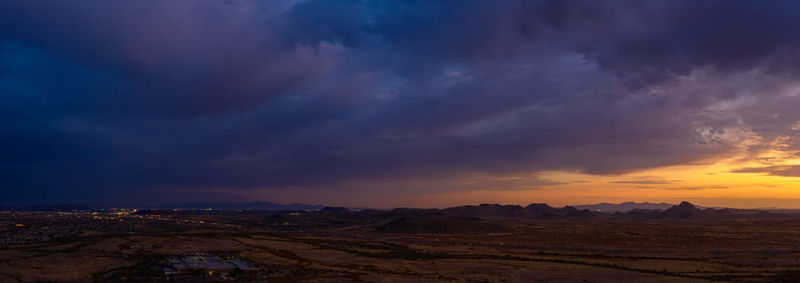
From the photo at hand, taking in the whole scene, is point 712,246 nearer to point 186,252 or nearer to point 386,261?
point 386,261

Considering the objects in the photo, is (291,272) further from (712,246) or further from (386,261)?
(712,246)

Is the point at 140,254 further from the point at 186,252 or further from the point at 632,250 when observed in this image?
the point at 632,250

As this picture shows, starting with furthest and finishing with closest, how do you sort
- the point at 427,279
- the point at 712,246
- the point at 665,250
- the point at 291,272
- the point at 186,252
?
1. the point at 712,246
2. the point at 665,250
3. the point at 186,252
4. the point at 291,272
5. the point at 427,279

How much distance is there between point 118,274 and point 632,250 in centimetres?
7242

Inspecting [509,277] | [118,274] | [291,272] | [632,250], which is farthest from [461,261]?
[118,274]

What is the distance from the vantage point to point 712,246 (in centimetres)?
8438

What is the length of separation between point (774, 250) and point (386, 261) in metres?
60.0

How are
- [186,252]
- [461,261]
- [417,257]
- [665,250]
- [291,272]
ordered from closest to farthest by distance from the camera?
[291,272]
[461,261]
[417,257]
[186,252]
[665,250]

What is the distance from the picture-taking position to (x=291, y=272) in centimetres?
5225

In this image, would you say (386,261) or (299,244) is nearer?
(386,261)

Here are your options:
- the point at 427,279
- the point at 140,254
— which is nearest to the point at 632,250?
the point at 427,279

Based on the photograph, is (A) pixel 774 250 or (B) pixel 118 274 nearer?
(B) pixel 118 274

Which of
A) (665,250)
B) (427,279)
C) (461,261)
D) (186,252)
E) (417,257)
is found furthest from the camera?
(665,250)

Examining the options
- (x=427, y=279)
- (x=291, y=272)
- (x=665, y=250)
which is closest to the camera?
(x=427, y=279)
